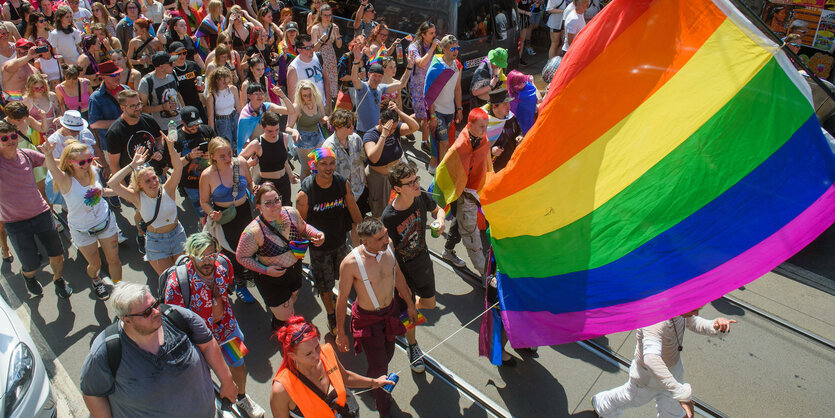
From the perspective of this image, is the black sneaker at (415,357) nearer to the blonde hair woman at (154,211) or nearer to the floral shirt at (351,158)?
the floral shirt at (351,158)

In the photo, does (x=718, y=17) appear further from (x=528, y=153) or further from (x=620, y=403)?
(x=620, y=403)

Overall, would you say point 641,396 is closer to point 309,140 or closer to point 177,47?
point 309,140

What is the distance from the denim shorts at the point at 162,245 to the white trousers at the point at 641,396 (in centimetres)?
389

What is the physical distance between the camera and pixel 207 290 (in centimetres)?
410

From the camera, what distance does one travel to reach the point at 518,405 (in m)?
4.61

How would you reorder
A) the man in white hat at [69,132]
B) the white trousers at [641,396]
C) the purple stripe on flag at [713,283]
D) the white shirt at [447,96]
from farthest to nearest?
the white shirt at [447,96]
the man in white hat at [69,132]
the white trousers at [641,396]
the purple stripe on flag at [713,283]

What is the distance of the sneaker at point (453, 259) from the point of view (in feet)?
20.8

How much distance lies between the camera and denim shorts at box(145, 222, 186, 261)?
522 centimetres

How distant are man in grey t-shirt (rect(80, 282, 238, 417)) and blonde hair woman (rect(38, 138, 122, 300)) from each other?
2.42 m

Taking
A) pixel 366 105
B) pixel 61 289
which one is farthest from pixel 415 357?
pixel 61 289

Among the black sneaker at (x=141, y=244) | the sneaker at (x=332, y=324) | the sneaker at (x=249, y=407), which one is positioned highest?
the sneaker at (x=249, y=407)

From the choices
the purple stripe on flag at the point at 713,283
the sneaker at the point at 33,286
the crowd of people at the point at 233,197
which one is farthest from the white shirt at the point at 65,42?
the purple stripe on flag at the point at 713,283

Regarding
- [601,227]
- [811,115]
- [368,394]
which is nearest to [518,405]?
[368,394]

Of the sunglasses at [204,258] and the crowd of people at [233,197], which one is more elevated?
the sunglasses at [204,258]
